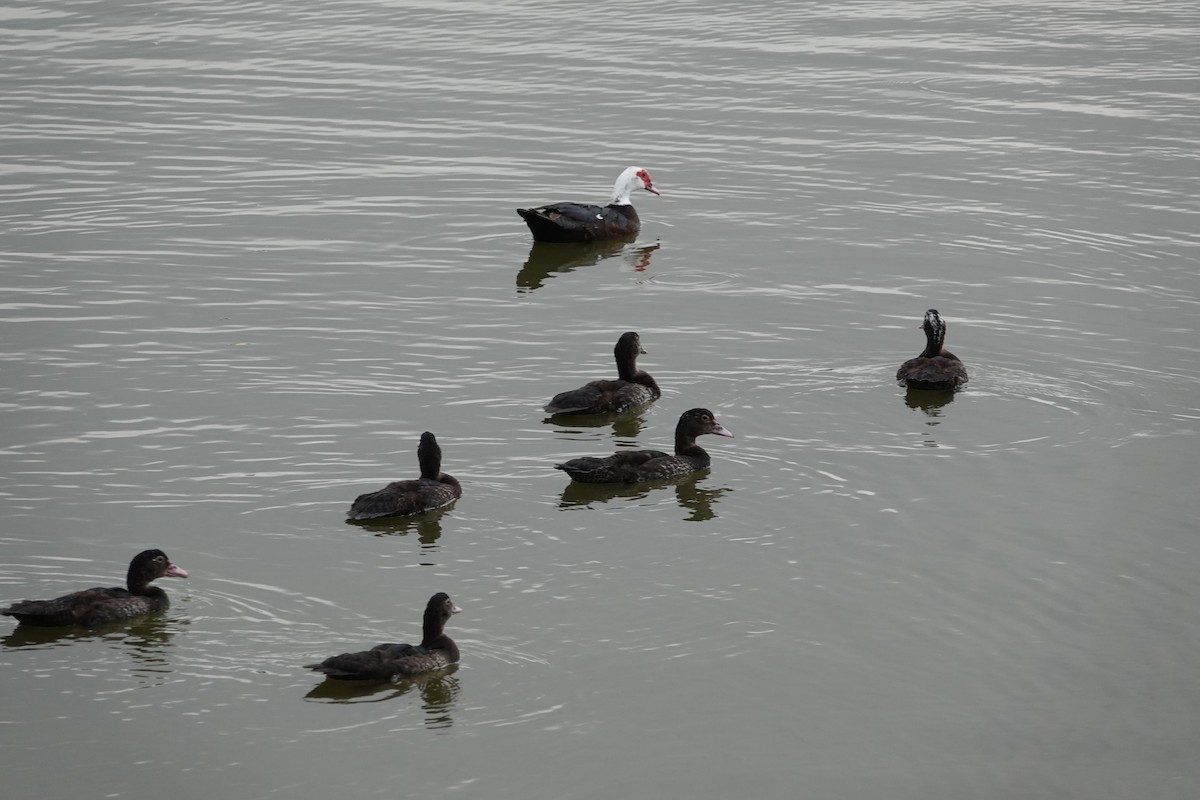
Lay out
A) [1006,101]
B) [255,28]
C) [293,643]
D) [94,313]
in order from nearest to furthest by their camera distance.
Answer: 1. [293,643]
2. [94,313]
3. [1006,101]
4. [255,28]

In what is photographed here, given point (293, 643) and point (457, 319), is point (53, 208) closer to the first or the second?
point (457, 319)

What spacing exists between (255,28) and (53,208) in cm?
1393

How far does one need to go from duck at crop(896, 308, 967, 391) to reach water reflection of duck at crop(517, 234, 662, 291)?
5.52 metres

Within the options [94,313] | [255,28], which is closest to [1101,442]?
[94,313]

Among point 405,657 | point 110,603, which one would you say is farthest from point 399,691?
point 110,603

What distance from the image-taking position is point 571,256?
23812mm

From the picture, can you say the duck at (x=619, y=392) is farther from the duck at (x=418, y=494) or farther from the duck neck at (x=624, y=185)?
the duck neck at (x=624, y=185)

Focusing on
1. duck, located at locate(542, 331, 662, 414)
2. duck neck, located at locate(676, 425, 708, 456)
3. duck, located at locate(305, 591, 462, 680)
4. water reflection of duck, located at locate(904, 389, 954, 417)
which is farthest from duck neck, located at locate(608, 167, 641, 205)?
duck, located at locate(305, 591, 462, 680)

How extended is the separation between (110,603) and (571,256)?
12.1 m

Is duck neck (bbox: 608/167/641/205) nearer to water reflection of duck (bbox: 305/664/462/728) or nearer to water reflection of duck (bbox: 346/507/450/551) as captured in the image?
water reflection of duck (bbox: 346/507/450/551)

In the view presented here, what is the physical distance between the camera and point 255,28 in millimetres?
37750

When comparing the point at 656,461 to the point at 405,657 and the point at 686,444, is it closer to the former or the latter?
the point at 686,444

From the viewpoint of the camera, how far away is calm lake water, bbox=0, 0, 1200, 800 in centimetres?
1131

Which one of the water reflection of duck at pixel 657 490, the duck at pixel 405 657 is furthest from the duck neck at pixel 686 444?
the duck at pixel 405 657
